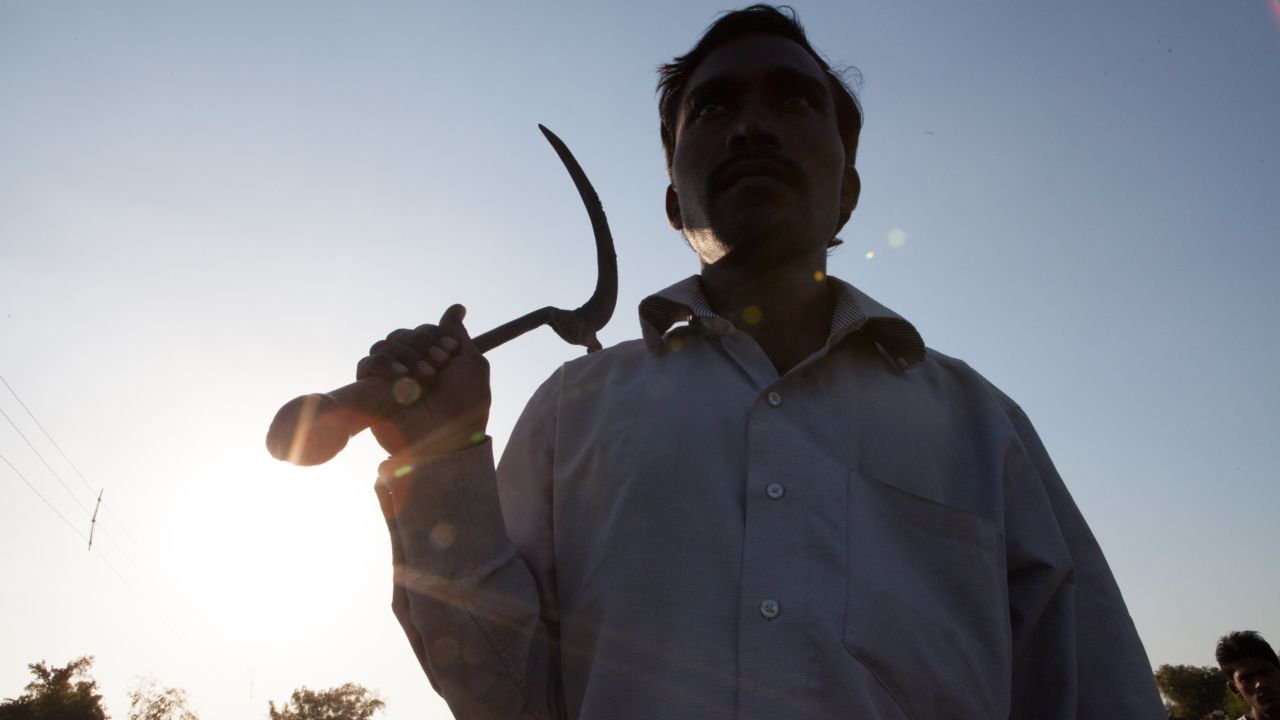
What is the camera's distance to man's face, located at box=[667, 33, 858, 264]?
2279 mm

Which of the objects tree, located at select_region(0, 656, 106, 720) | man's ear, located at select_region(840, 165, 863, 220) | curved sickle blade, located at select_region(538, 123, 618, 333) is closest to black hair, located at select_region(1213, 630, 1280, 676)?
man's ear, located at select_region(840, 165, 863, 220)

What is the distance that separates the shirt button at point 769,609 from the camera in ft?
4.62

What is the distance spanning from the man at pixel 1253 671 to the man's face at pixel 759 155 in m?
6.28

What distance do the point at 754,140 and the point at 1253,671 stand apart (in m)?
6.71

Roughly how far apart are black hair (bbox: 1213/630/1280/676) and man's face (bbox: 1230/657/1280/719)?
0.16 feet

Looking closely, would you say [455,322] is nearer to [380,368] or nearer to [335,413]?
[380,368]

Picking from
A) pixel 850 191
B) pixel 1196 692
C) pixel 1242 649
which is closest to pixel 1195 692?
pixel 1196 692

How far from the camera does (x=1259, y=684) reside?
6.10m

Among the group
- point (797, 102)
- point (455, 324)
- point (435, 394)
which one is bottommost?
point (435, 394)

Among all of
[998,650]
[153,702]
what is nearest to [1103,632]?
[998,650]

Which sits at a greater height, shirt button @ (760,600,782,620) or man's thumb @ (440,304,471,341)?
man's thumb @ (440,304,471,341)

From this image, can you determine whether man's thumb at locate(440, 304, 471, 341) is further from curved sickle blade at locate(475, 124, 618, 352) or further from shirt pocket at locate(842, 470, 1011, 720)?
shirt pocket at locate(842, 470, 1011, 720)

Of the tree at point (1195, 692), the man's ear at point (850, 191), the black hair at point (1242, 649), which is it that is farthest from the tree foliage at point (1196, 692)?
the man's ear at point (850, 191)

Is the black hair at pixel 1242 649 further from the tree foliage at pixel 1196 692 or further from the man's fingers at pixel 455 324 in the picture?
the tree foliage at pixel 1196 692
